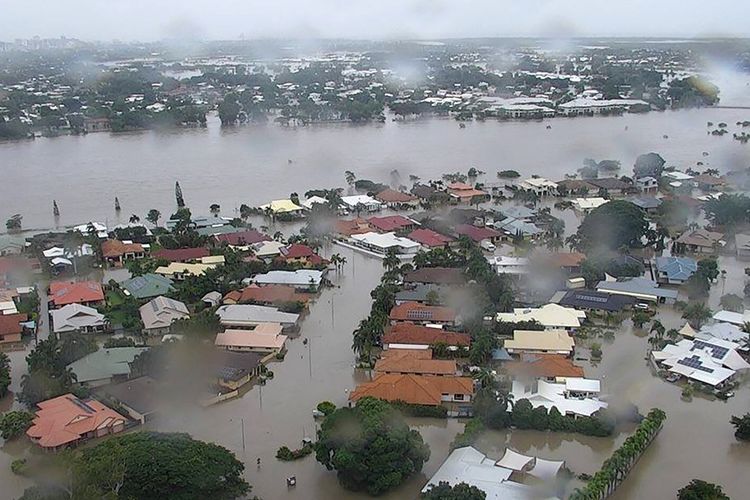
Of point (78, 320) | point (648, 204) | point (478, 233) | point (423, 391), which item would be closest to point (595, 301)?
point (478, 233)

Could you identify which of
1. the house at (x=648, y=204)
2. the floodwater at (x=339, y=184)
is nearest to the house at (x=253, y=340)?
the floodwater at (x=339, y=184)

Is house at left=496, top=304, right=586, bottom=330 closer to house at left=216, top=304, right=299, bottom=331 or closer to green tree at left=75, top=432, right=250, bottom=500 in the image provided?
house at left=216, top=304, right=299, bottom=331

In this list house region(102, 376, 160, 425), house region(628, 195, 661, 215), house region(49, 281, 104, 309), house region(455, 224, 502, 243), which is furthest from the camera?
house region(628, 195, 661, 215)

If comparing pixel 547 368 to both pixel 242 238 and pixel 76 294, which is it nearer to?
pixel 76 294

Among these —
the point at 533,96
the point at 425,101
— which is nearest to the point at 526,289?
the point at 425,101

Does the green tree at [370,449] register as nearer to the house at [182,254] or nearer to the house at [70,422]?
the house at [70,422]

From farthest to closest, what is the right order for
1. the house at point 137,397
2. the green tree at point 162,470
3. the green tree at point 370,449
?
the house at point 137,397 → the green tree at point 370,449 → the green tree at point 162,470

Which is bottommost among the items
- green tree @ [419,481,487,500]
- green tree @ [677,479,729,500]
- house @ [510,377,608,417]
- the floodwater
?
the floodwater

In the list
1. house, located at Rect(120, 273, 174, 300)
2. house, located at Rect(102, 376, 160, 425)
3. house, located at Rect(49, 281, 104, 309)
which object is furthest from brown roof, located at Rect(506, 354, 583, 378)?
house, located at Rect(49, 281, 104, 309)
